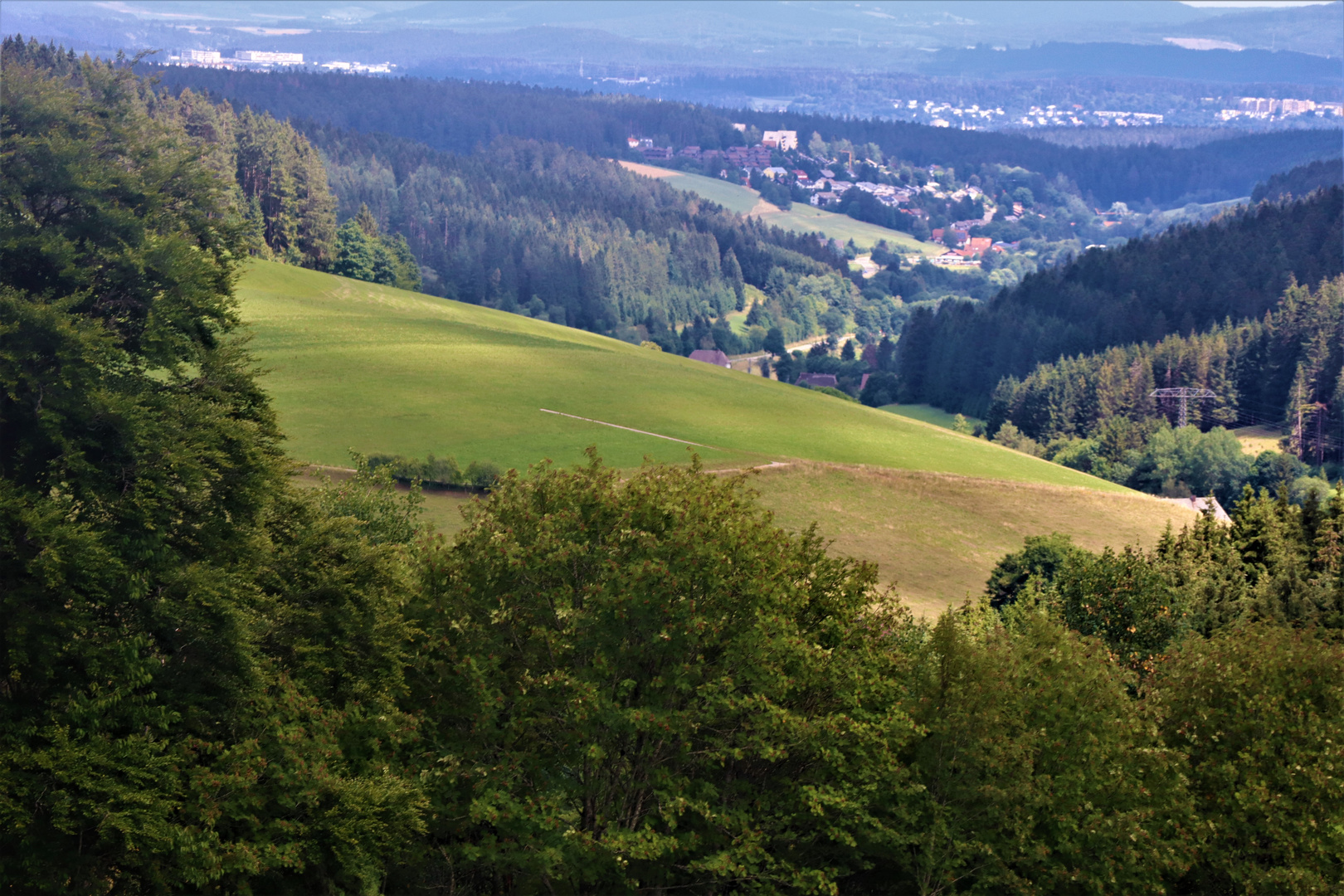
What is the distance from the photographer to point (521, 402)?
10631 centimetres

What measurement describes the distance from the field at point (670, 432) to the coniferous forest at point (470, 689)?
37.4m

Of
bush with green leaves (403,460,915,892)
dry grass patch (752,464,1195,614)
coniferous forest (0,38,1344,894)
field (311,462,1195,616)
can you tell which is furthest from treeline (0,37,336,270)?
bush with green leaves (403,460,915,892)

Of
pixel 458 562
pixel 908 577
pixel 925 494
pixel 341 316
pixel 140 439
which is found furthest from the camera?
pixel 341 316

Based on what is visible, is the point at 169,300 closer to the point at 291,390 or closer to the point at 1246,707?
the point at 1246,707

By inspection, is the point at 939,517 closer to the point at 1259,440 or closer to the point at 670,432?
the point at 670,432

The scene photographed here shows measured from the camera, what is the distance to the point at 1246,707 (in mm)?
34719

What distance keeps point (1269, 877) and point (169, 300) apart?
101 ft

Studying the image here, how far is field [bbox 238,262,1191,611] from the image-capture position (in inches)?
3415

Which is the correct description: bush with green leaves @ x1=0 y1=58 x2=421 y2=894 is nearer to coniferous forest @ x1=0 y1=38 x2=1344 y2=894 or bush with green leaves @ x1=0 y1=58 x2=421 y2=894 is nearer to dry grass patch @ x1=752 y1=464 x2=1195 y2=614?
coniferous forest @ x1=0 y1=38 x2=1344 y2=894

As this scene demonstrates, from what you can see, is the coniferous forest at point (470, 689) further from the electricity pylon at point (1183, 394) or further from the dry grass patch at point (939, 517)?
the electricity pylon at point (1183, 394)

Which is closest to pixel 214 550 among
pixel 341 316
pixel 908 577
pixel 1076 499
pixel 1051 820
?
pixel 1051 820

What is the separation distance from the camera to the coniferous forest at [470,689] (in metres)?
28.7

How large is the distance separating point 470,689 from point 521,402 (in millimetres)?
74991

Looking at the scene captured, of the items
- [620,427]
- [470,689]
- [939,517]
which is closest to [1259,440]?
[939,517]
